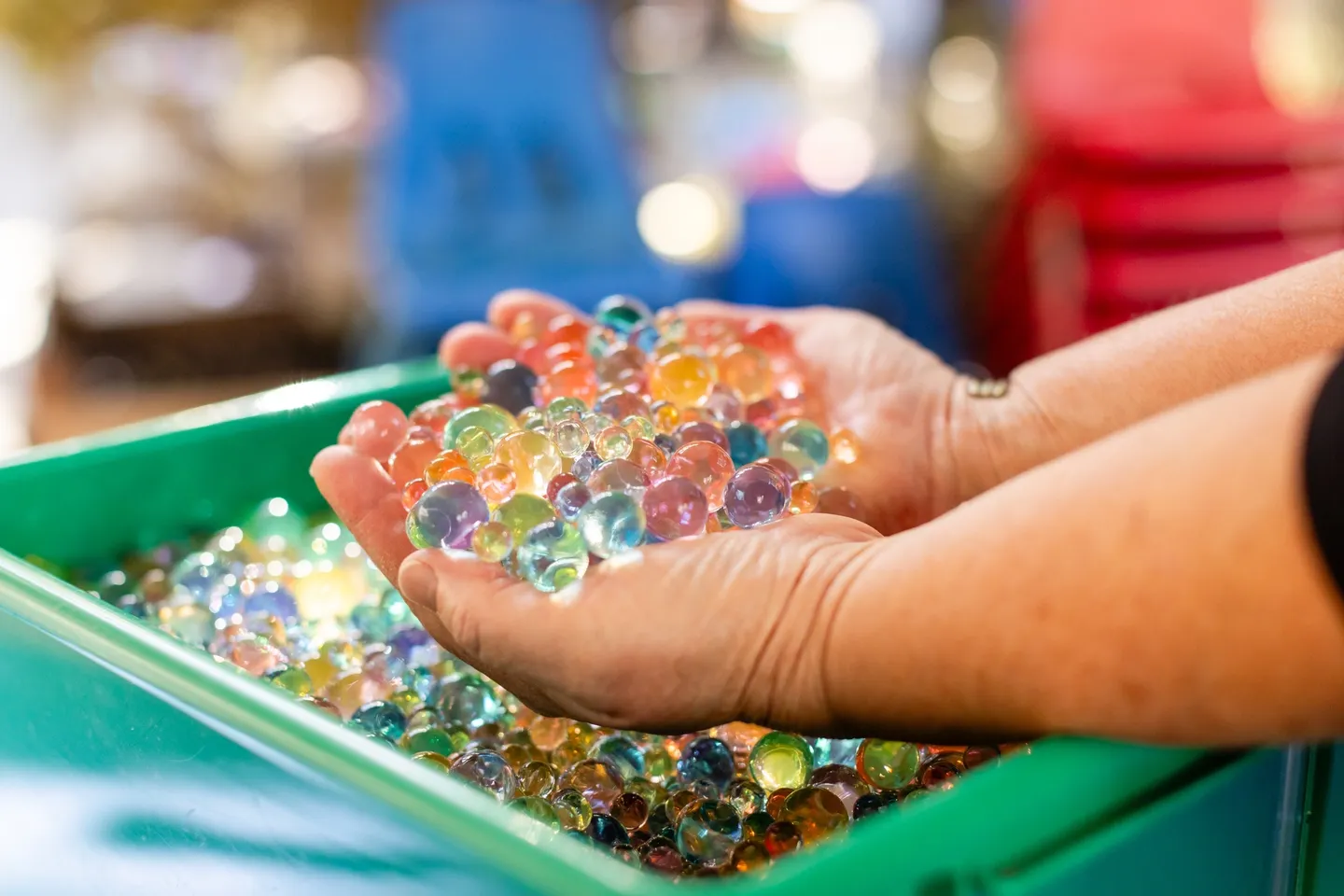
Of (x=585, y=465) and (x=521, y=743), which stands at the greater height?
(x=585, y=465)

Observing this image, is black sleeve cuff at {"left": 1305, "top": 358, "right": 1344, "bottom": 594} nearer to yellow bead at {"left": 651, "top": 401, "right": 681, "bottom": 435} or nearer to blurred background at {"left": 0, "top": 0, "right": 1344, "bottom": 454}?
yellow bead at {"left": 651, "top": 401, "right": 681, "bottom": 435}

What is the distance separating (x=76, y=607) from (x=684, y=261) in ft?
5.63

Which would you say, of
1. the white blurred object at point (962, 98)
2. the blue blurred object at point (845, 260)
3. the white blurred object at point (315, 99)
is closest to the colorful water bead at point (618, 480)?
the blue blurred object at point (845, 260)

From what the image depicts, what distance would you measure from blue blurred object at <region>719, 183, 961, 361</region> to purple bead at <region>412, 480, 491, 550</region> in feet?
4.75

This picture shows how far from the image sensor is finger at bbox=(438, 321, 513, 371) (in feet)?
2.57

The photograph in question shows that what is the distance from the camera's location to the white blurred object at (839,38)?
2.55 m

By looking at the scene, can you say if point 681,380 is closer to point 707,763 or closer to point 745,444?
point 745,444

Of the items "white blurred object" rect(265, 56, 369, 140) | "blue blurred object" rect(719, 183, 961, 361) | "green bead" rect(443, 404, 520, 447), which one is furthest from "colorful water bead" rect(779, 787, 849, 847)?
"white blurred object" rect(265, 56, 369, 140)

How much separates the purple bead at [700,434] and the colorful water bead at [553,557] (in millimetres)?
130

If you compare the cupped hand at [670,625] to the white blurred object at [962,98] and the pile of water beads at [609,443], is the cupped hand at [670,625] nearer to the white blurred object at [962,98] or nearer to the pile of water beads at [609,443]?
the pile of water beads at [609,443]

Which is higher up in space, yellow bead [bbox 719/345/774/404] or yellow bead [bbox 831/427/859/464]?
yellow bead [bbox 719/345/774/404]

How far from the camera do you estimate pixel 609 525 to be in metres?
0.52

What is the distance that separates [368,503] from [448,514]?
70mm

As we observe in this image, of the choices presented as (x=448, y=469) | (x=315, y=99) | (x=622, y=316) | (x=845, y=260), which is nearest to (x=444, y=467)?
(x=448, y=469)
